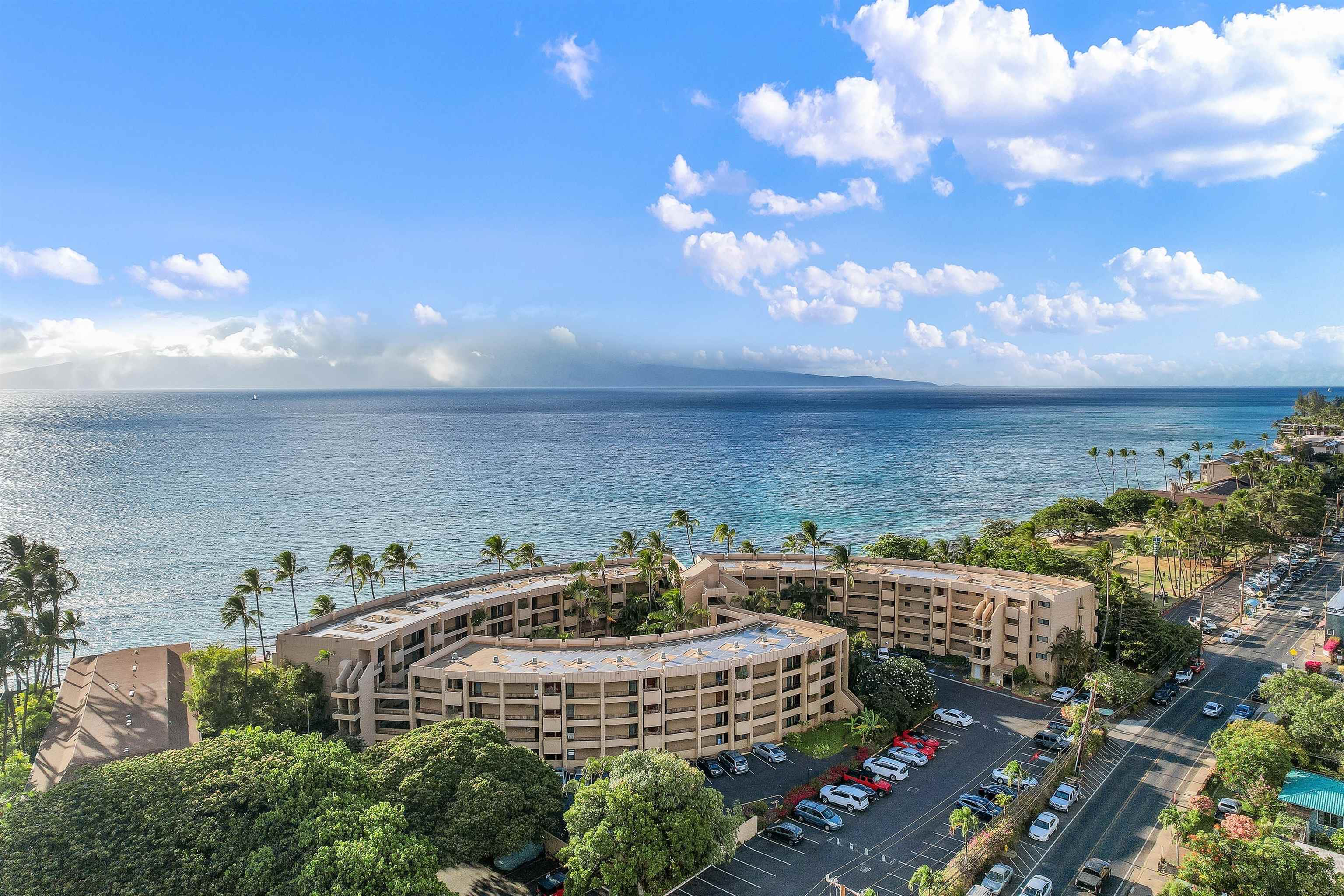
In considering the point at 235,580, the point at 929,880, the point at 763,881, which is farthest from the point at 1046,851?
the point at 235,580

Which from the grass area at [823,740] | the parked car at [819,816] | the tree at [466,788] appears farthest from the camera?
the grass area at [823,740]

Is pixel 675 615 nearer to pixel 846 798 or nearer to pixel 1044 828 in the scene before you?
pixel 846 798

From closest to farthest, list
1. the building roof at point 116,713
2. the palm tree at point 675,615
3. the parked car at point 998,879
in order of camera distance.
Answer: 1. the parked car at point 998,879
2. the building roof at point 116,713
3. the palm tree at point 675,615

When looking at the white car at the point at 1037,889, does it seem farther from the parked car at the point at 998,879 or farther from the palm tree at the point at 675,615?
the palm tree at the point at 675,615

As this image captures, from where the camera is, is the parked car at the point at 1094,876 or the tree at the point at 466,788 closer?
the parked car at the point at 1094,876

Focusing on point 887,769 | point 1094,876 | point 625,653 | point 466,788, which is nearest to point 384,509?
point 625,653

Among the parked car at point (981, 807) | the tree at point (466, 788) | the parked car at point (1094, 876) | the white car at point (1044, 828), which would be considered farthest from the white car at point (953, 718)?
the tree at point (466, 788)

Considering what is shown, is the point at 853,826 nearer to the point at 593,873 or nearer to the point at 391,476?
the point at 593,873

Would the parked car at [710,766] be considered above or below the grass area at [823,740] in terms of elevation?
below
